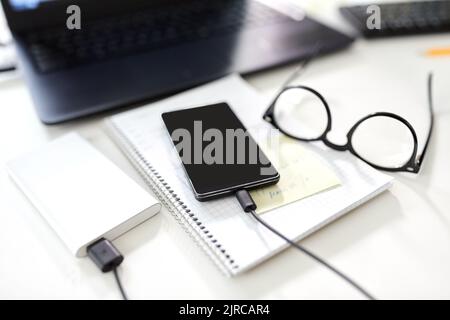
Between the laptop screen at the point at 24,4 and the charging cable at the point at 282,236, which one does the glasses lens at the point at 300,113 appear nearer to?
the charging cable at the point at 282,236

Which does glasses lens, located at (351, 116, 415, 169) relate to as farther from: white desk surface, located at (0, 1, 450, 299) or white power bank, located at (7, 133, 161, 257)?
white power bank, located at (7, 133, 161, 257)

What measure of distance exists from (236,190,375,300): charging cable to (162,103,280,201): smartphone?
0.01 metres

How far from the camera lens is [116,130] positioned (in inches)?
21.0

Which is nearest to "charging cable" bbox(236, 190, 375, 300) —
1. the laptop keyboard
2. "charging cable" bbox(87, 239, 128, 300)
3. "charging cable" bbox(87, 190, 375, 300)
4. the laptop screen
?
"charging cable" bbox(87, 190, 375, 300)

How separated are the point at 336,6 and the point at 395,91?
345 mm

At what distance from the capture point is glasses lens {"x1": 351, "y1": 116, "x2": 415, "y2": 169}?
0.50m

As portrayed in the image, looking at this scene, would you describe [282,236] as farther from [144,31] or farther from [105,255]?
[144,31]

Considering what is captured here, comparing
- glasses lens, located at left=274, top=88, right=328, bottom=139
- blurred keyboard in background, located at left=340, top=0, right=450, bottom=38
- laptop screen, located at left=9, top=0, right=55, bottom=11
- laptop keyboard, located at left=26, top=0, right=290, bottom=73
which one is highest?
laptop screen, located at left=9, top=0, right=55, bottom=11

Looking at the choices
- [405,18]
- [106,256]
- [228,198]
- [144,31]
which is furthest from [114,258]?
[405,18]

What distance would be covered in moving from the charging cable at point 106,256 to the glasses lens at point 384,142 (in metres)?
0.31

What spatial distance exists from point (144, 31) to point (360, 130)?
0.40 metres

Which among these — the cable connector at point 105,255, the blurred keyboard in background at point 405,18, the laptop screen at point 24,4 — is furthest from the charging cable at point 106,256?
the blurred keyboard in background at point 405,18

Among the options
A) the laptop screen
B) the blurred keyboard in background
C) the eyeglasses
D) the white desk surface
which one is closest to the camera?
the white desk surface
